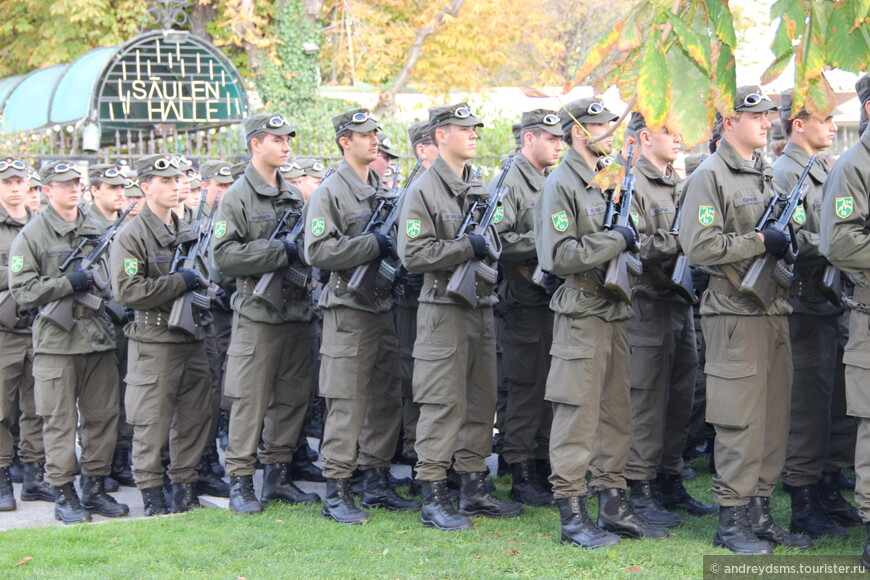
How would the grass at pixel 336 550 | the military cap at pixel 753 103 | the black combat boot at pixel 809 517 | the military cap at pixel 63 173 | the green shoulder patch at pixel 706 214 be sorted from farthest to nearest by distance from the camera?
the military cap at pixel 63 173
the black combat boot at pixel 809 517
the military cap at pixel 753 103
the green shoulder patch at pixel 706 214
the grass at pixel 336 550

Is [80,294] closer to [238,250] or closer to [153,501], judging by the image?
[238,250]

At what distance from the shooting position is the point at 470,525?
6.79 metres

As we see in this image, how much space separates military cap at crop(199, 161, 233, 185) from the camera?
10508 millimetres

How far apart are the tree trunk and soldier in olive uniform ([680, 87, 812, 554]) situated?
1639 cm

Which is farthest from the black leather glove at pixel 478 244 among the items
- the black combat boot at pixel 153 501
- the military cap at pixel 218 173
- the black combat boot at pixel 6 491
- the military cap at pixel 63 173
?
the military cap at pixel 218 173

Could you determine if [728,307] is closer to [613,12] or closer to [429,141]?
[429,141]

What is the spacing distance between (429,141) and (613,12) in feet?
89.6

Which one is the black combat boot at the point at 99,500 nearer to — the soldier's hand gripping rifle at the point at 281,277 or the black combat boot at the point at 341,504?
the black combat boot at the point at 341,504

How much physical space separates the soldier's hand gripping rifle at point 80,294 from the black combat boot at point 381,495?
229 centimetres

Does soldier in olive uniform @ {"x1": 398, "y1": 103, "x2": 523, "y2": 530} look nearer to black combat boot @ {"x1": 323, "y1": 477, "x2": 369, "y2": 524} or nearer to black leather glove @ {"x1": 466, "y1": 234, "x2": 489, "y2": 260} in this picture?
black leather glove @ {"x1": 466, "y1": 234, "x2": 489, "y2": 260}

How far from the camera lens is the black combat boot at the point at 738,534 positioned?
5934mm

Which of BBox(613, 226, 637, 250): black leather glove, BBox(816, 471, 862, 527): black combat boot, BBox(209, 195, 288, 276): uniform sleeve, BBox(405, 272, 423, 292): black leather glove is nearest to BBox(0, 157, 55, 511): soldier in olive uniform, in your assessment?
BBox(209, 195, 288, 276): uniform sleeve

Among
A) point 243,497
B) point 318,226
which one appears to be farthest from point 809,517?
point 243,497

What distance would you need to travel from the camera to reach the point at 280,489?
7742 millimetres
